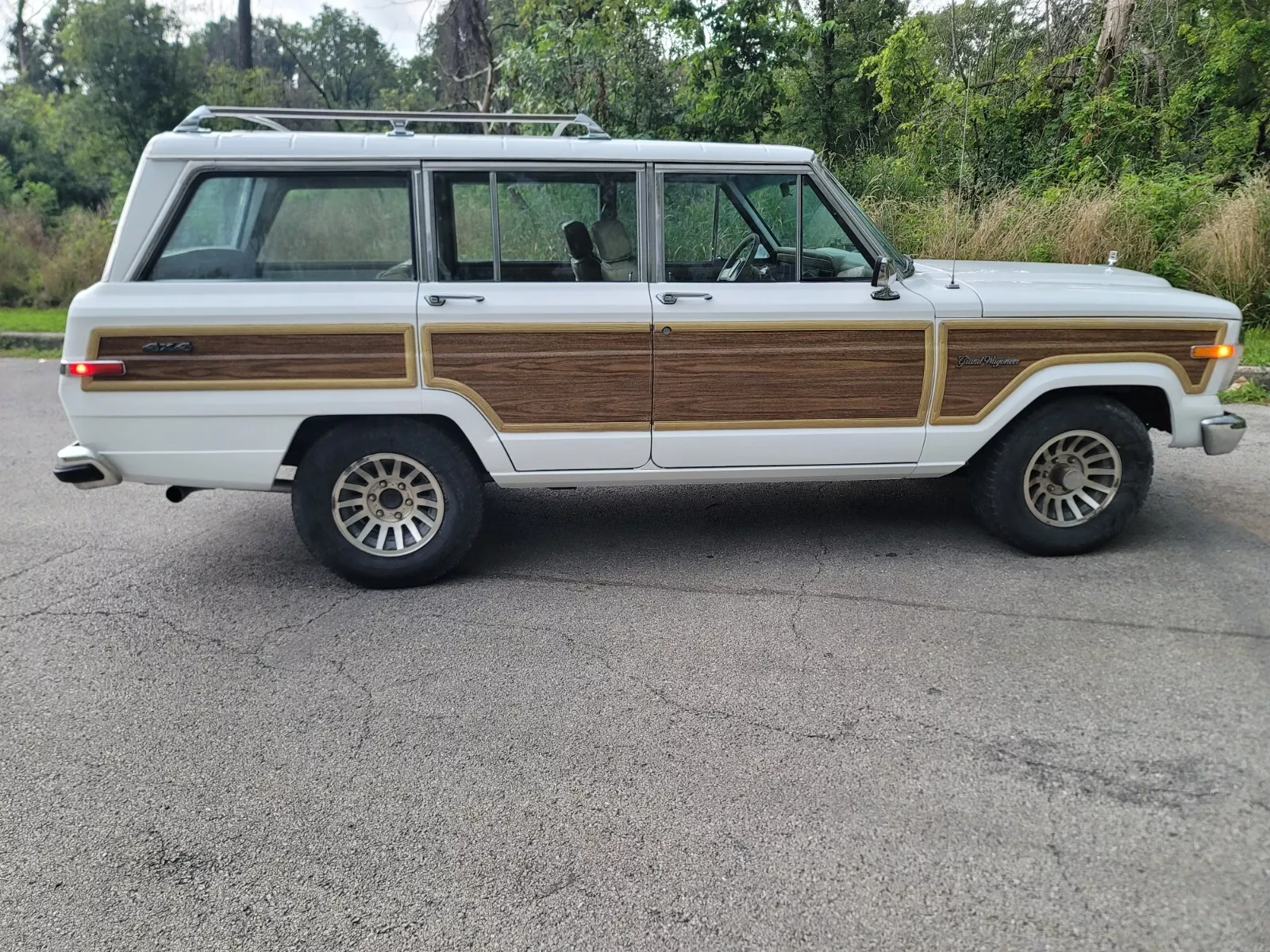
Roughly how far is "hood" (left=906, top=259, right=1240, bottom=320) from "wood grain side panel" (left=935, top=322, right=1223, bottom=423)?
0.07 meters

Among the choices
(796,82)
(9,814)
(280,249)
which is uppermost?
(796,82)

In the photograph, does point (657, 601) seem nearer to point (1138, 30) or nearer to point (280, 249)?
point (280, 249)

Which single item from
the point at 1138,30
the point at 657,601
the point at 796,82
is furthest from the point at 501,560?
the point at 1138,30

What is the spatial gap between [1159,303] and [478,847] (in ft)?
12.9

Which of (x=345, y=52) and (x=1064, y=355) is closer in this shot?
(x=1064, y=355)

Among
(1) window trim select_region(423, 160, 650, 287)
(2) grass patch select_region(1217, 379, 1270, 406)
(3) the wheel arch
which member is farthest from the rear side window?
(2) grass patch select_region(1217, 379, 1270, 406)

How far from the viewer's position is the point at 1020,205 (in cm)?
1153

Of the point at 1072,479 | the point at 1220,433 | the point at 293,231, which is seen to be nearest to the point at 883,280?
the point at 1072,479

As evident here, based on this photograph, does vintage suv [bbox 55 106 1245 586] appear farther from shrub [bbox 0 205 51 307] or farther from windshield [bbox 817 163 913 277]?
shrub [bbox 0 205 51 307]

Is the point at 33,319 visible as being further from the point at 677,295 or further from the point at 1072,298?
the point at 1072,298

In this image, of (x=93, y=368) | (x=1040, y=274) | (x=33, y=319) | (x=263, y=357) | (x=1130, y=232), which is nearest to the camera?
(x=93, y=368)

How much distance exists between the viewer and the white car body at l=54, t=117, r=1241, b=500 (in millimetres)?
4121

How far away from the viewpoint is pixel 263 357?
165 inches

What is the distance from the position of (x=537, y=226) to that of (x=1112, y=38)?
11.9 meters
